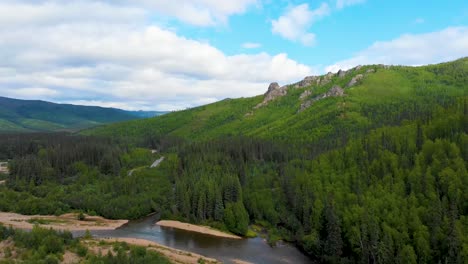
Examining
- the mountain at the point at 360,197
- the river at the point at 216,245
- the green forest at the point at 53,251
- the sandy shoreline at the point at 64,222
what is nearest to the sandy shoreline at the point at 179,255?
the river at the point at 216,245

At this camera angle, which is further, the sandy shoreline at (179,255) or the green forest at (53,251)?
the sandy shoreline at (179,255)

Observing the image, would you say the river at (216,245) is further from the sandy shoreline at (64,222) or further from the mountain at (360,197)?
the sandy shoreline at (64,222)

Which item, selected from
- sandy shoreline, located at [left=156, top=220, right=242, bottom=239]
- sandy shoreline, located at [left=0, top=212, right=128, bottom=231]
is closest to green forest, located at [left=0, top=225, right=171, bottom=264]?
sandy shoreline, located at [left=0, top=212, right=128, bottom=231]

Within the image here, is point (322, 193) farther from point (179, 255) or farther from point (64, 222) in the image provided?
point (64, 222)

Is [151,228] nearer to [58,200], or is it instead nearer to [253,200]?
[253,200]

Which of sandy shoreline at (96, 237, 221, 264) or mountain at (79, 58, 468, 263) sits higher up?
mountain at (79, 58, 468, 263)

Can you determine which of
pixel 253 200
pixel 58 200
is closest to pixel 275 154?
pixel 253 200

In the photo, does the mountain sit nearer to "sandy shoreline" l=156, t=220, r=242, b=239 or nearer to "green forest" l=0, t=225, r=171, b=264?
"sandy shoreline" l=156, t=220, r=242, b=239
